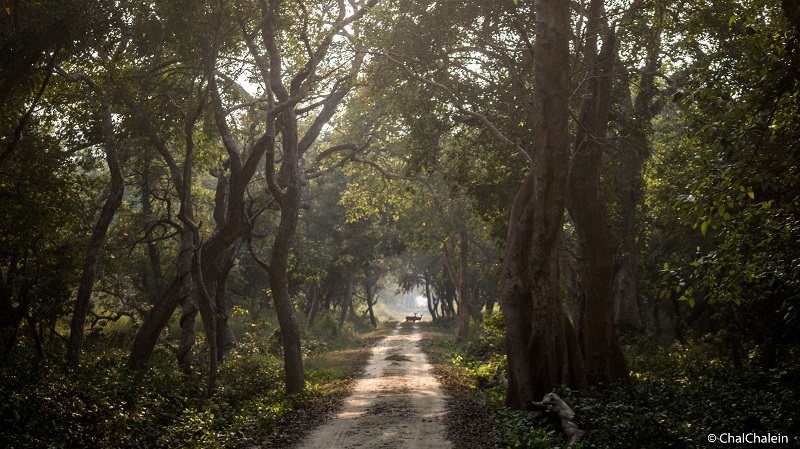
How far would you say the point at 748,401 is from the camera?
10734 millimetres

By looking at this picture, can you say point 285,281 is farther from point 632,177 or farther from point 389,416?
point 632,177

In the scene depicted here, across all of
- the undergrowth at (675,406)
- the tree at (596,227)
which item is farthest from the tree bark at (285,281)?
the tree at (596,227)

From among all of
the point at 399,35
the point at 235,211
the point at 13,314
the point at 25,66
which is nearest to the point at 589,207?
the point at 399,35

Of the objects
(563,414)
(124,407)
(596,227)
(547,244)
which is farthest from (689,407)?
(124,407)

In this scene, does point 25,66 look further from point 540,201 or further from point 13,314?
point 540,201

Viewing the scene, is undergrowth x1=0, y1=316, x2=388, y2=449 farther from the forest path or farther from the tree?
the tree

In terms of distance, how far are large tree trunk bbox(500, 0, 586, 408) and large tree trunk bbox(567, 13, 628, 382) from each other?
69.1 inches

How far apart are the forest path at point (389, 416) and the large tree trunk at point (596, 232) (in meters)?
4.05

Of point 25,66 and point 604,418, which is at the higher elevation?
point 25,66

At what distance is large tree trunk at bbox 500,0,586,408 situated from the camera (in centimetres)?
1453

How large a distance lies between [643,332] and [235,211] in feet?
57.8

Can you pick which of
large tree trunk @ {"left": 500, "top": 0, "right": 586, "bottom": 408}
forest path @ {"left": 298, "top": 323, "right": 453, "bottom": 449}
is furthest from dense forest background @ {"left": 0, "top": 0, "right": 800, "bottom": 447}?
forest path @ {"left": 298, "top": 323, "right": 453, "bottom": 449}

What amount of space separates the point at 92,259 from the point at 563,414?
11.0 meters

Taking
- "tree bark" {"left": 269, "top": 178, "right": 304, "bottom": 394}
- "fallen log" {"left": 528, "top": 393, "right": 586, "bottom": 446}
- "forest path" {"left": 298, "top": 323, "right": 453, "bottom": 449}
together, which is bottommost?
"forest path" {"left": 298, "top": 323, "right": 453, "bottom": 449}
